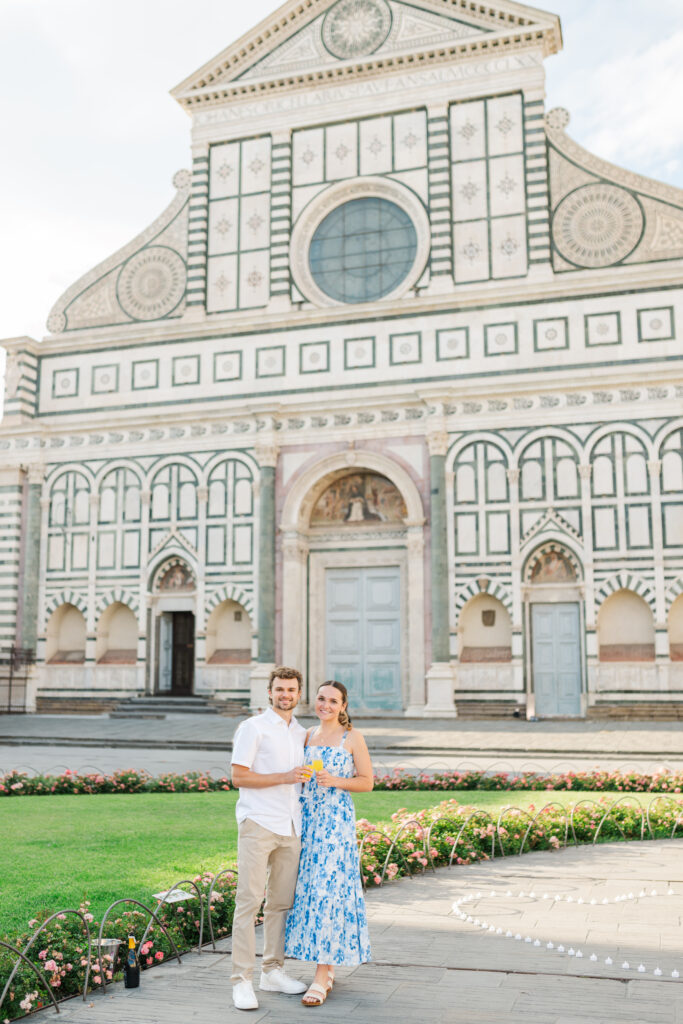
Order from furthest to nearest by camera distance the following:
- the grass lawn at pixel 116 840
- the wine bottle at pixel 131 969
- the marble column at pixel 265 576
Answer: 1. the marble column at pixel 265 576
2. the grass lawn at pixel 116 840
3. the wine bottle at pixel 131 969

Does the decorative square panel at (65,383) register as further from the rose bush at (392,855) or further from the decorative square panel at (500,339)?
the rose bush at (392,855)

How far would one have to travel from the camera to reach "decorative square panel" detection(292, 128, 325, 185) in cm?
2752

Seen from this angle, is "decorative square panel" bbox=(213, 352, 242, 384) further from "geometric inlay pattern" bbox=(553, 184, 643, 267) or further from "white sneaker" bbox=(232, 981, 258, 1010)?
"white sneaker" bbox=(232, 981, 258, 1010)

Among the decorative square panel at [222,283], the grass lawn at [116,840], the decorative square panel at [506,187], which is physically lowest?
the grass lawn at [116,840]

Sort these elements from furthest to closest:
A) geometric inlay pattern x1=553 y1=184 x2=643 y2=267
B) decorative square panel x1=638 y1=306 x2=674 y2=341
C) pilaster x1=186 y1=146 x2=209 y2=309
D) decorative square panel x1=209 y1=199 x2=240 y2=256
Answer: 1. decorative square panel x1=209 y1=199 x2=240 y2=256
2. pilaster x1=186 y1=146 x2=209 y2=309
3. geometric inlay pattern x1=553 y1=184 x2=643 y2=267
4. decorative square panel x1=638 y1=306 x2=674 y2=341

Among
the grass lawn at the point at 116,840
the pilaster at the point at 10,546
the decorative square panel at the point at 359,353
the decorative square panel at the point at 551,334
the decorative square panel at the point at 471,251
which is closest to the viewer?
the grass lawn at the point at 116,840

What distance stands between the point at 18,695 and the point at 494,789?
17246 mm

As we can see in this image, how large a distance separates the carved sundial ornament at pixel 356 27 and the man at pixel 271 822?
25565mm

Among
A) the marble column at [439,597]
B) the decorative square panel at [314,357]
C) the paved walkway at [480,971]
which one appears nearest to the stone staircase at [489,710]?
the marble column at [439,597]

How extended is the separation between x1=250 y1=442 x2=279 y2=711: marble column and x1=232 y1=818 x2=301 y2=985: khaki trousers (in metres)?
18.9

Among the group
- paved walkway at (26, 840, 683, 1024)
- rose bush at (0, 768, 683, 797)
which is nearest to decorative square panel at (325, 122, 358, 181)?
rose bush at (0, 768, 683, 797)

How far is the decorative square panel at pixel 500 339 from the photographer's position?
80.9 feet

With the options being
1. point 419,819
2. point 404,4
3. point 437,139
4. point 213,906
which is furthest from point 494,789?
point 404,4

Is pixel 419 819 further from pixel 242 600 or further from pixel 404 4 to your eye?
pixel 404 4
